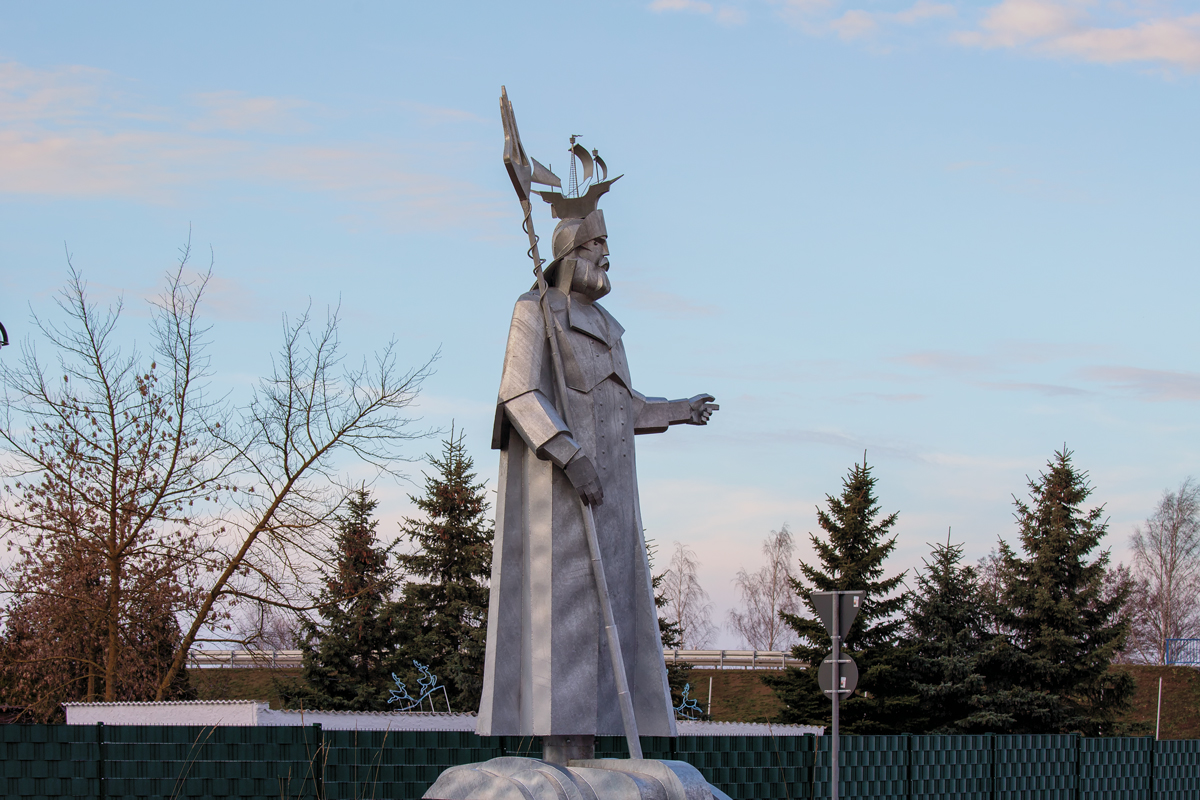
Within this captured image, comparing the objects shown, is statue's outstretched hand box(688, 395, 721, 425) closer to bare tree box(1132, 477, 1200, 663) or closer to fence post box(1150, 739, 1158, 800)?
fence post box(1150, 739, 1158, 800)

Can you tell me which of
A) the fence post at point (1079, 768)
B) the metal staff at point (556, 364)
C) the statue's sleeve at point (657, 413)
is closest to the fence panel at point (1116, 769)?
the fence post at point (1079, 768)

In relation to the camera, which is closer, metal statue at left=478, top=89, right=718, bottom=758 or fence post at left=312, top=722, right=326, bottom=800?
metal statue at left=478, top=89, right=718, bottom=758

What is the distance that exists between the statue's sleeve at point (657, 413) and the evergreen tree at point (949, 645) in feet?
59.0

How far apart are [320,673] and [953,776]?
16773 mm

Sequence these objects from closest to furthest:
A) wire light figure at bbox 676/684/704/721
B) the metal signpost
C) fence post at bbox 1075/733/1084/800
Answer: the metal signpost → fence post at bbox 1075/733/1084/800 → wire light figure at bbox 676/684/704/721

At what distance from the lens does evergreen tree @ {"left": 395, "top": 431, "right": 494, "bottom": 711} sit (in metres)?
27.0

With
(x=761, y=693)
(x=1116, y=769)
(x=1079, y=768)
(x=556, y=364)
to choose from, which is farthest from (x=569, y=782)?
(x=761, y=693)

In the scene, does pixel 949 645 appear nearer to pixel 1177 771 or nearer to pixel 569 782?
pixel 1177 771

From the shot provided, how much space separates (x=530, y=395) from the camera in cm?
695

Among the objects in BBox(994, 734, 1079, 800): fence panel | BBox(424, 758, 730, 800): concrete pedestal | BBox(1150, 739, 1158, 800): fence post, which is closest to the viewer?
BBox(424, 758, 730, 800): concrete pedestal

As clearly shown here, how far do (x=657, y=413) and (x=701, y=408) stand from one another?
1.06ft

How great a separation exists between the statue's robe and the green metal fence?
2424 millimetres

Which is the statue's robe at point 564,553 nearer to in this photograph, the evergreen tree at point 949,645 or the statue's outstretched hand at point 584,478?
the statue's outstretched hand at point 584,478

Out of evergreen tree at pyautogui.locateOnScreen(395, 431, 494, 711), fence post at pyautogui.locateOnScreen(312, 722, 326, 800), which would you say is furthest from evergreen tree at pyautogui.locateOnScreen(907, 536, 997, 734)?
fence post at pyautogui.locateOnScreen(312, 722, 326, 800)
